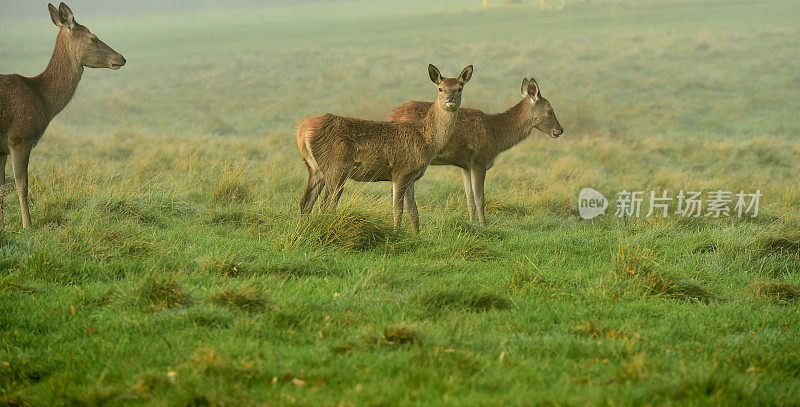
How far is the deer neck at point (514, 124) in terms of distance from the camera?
11.7 m

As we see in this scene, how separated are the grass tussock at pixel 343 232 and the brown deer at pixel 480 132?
233 cm

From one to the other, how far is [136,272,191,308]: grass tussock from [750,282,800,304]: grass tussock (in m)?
4.82

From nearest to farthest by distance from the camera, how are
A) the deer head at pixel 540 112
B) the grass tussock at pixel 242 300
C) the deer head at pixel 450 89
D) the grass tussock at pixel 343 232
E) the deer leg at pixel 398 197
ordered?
the grass tussock at pixel 242 300 < the grass tussock at pixel 343 232 < the deer leg at pixel 398 197 < the deer head at pixel 450 89 < the deer head at pixel 540 112

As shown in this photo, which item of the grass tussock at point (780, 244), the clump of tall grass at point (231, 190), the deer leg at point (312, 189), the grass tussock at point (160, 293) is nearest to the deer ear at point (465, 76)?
the deer leg at point (312, 189)

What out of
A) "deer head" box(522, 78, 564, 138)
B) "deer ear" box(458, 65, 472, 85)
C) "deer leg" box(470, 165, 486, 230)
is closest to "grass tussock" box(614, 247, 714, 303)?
"deer ear" box(458, 65, 472, 85)

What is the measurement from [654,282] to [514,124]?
17.1ft

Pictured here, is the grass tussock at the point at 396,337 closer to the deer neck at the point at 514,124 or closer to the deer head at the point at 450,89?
the deer head at the point at 450,89

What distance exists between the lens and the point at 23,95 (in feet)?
29.7

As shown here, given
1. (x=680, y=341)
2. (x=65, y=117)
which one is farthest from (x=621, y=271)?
(x=65, y=117)

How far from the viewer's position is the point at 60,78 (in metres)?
9.66

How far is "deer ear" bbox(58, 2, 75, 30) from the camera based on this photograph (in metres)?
9.50

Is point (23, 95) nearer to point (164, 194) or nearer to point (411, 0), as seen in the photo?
point (164, 194)

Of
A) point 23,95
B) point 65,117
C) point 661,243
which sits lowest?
point 65,117

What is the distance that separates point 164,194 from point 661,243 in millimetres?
6201
